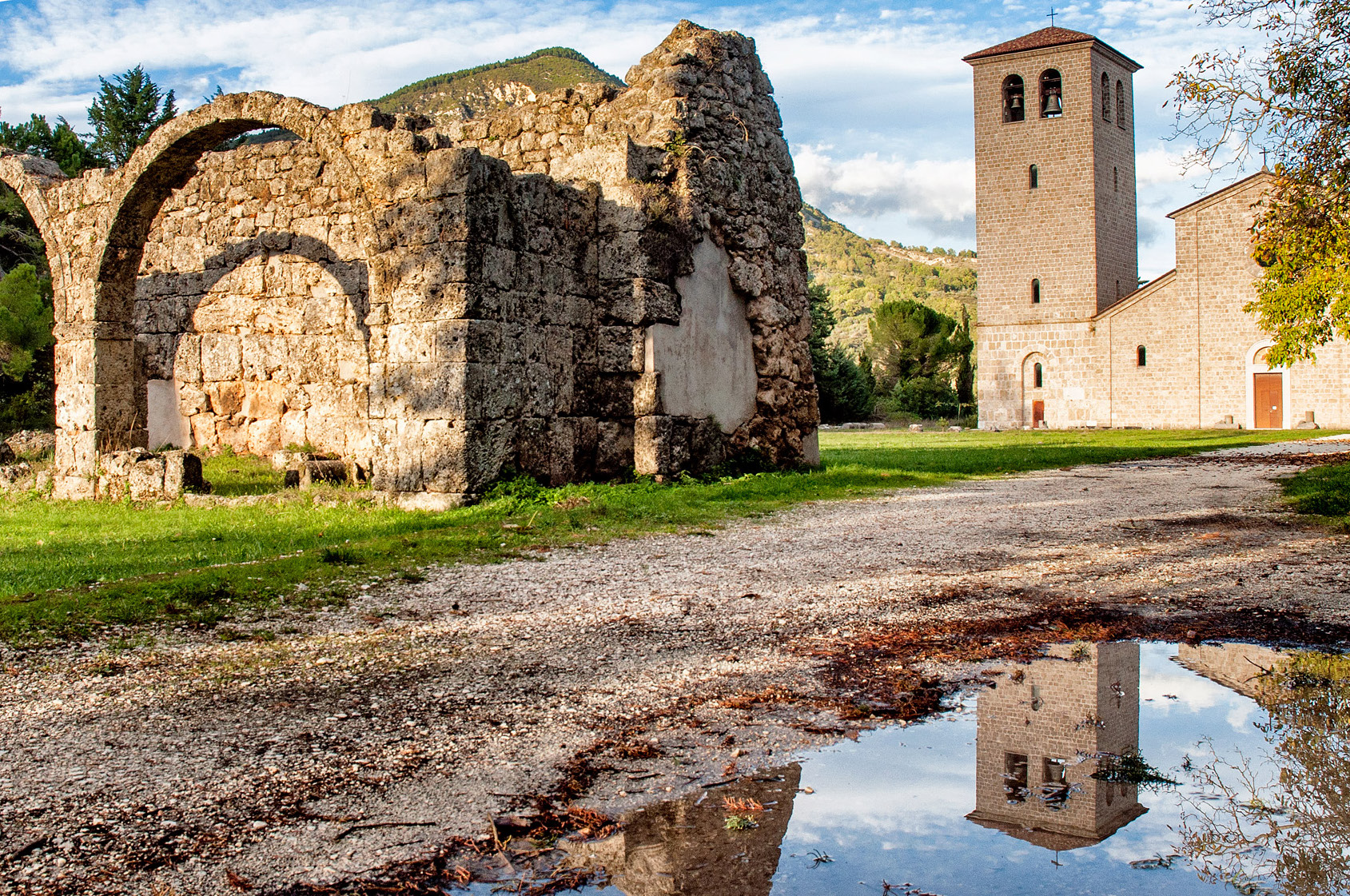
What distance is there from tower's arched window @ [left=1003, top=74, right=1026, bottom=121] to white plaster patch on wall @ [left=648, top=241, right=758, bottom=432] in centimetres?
3598

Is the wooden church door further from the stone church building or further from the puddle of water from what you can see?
the puddle of water

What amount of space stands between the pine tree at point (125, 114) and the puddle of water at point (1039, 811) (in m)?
33.6

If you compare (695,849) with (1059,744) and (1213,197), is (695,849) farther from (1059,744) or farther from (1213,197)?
(1213,197)

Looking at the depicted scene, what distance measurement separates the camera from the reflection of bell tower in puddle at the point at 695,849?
7.70ft

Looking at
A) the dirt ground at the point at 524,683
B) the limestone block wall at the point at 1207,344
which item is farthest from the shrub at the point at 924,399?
the dirt ground at the point at 524,683

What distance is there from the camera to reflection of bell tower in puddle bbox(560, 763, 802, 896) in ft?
7.70

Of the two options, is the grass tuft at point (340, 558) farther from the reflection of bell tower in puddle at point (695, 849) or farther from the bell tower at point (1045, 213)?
the bell tower at point (1045, 213)

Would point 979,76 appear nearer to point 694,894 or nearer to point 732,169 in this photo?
point 732,169

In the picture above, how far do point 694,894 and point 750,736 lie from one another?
928mm

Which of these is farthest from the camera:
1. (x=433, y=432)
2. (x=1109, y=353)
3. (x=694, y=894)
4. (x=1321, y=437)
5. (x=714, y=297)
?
(x=1109, y=353)

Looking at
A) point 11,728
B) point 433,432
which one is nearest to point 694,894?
point 11,728

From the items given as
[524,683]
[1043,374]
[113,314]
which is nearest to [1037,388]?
[1043,374]

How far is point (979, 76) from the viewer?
43875mm

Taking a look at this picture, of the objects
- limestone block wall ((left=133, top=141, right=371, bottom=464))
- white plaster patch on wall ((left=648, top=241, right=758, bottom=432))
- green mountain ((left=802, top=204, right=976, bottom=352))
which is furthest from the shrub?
limestone block wall ((left=133, top=141, right=371, bottom=464))
